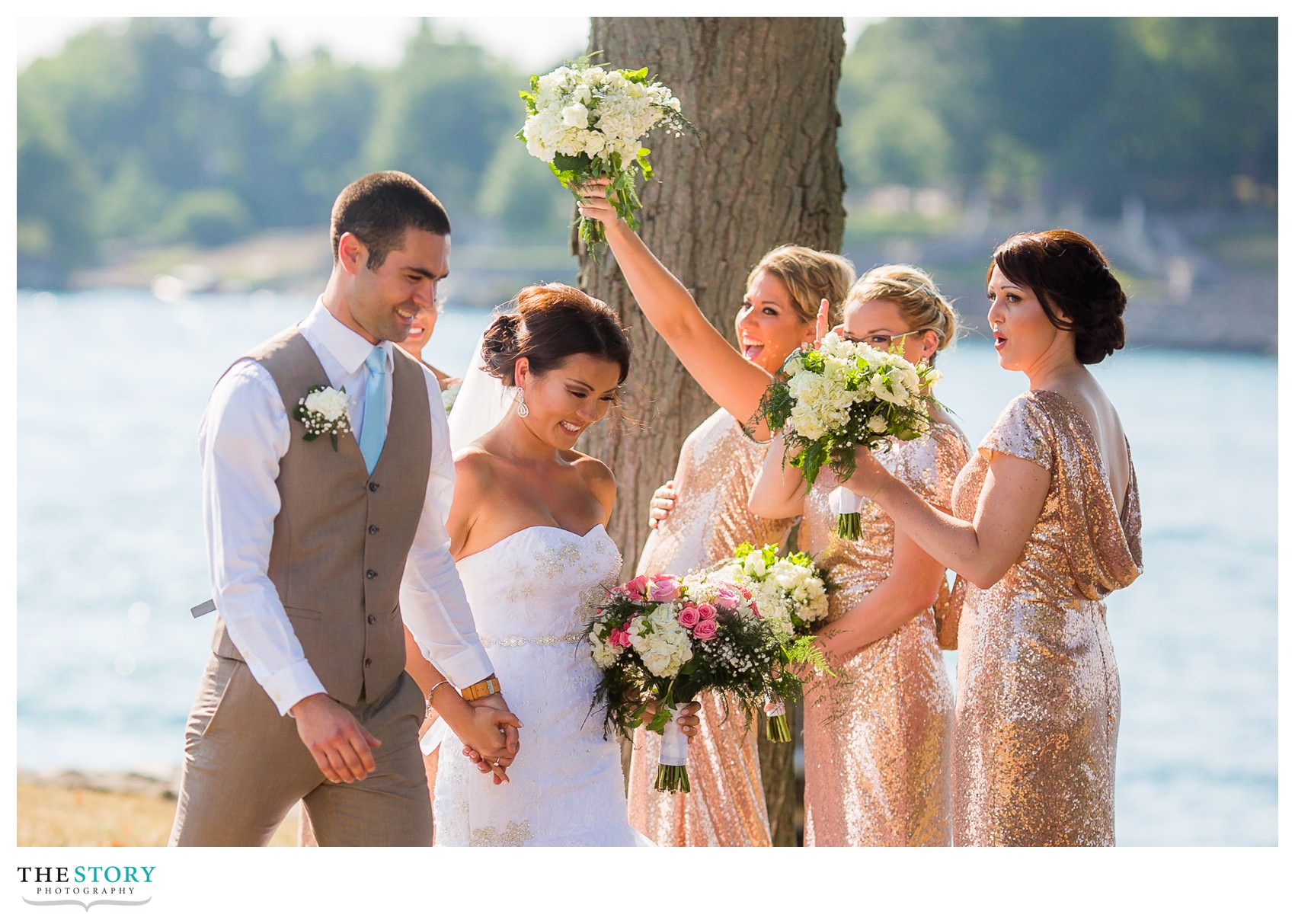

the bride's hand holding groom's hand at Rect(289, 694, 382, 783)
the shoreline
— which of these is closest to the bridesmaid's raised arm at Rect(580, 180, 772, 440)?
the bride's hand holding groom's hand at Rect(289, 694, 382, 783)

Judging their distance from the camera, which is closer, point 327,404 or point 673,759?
point 327,404

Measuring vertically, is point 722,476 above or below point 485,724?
above

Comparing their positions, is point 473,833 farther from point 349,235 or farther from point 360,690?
point 349,235

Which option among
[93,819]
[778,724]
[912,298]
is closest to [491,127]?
[93,819]

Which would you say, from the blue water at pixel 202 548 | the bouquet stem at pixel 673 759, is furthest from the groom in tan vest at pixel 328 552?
the blue water at pixel 202 548

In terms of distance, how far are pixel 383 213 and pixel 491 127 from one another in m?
47.9

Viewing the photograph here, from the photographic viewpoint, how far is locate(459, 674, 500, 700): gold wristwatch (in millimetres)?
3566

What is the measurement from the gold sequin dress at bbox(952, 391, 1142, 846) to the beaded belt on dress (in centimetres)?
114

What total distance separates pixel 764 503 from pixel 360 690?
5.20 ft

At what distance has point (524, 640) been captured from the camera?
3.86 metres

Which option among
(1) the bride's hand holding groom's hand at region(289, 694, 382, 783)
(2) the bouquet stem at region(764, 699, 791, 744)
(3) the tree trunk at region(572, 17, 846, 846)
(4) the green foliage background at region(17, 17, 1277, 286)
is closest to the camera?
(1) the bride's hand holding groom's hand at region(289, 694, 382, 783)

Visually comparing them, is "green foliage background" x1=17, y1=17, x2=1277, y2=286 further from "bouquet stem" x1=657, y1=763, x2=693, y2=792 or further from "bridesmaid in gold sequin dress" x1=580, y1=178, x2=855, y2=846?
"bouquet stem" x1=657, y1=763, x2=693, y2=792

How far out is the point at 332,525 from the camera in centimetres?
317

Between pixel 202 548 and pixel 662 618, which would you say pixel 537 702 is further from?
pixel 202 548
